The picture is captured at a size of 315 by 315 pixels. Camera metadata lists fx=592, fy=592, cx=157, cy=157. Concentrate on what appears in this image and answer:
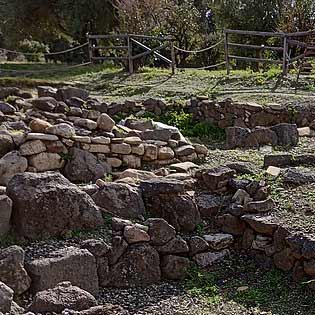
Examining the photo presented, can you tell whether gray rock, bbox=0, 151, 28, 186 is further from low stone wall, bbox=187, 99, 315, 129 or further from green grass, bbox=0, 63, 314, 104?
green grass, bbox=0, 63, 314, 104

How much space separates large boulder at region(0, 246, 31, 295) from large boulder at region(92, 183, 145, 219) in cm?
115

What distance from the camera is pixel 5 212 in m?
4.59

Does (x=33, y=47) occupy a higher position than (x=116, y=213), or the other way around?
(x=116, y=213)

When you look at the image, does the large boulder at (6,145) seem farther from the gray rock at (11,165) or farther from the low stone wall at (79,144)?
the gray rock at (11,165)

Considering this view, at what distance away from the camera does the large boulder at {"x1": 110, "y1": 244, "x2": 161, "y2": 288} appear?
4.81 m

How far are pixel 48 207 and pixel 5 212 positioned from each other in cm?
34

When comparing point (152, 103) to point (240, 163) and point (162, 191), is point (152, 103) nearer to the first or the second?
point (240, 163)

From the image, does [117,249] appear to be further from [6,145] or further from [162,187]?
[6,145]

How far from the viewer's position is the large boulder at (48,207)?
4672mm

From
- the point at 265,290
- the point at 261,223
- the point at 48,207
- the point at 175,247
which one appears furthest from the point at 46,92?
the point at 265,290

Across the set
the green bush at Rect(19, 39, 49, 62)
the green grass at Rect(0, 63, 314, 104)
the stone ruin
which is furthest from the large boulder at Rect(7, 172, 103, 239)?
Result: the green bush at Rect(19, 39, 49, 62)

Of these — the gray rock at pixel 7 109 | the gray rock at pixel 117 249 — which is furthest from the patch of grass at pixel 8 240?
the gray rock at pixel 7 109

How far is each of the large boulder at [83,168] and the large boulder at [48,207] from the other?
106 centimetres

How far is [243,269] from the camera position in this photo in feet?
16.9
